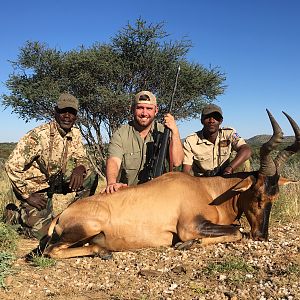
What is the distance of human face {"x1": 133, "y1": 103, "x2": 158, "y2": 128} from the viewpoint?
6.45 meters

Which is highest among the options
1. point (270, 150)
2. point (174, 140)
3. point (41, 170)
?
point (174, 140)

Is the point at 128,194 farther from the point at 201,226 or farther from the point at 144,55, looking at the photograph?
the point at 144,55

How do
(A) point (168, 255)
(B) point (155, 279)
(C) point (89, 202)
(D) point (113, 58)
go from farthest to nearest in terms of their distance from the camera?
(D) point (113, 58), (C) point (89, 202), (A) point (168, 255), (B) point (155, 279)

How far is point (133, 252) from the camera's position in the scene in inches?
200

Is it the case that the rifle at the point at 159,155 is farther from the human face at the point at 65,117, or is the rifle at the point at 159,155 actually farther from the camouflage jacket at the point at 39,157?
the human face at the point at 65,117

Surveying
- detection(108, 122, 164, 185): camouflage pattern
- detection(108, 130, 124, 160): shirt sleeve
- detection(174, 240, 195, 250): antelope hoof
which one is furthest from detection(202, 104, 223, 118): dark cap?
detection(174, 240, 195, 250): antelope hoof

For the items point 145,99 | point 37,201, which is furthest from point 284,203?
point 37,201

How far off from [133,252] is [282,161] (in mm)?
2167

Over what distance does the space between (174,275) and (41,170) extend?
3298mm

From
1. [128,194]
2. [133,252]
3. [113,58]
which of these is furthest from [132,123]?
[113,58]

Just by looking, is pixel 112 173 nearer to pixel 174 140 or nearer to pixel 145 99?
pixel 174 140

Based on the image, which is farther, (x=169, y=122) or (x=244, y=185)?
(x=169, y=122)

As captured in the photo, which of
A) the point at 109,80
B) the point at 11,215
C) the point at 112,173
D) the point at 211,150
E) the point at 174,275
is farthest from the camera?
the point at 109,80

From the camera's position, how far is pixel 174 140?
649 cm
